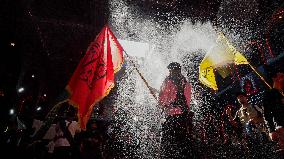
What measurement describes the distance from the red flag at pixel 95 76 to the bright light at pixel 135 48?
6.54m

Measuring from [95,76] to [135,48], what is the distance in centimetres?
811

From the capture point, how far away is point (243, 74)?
51.8 ft

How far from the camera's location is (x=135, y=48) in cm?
1490

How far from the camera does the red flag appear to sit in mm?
6699

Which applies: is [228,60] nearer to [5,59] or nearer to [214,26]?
[214,26]

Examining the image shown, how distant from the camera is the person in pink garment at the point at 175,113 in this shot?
7.46 meters

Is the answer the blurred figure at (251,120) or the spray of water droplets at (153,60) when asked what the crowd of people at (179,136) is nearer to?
the blurred figure at (251,120)

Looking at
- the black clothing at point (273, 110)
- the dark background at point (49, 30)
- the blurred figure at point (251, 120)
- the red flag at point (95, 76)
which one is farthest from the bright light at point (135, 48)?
the black clothing at point (273, 110)

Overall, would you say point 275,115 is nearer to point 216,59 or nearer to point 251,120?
point 216,59

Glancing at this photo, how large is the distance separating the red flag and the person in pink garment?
65.8 inches

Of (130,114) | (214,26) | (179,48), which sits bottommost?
(130,114)

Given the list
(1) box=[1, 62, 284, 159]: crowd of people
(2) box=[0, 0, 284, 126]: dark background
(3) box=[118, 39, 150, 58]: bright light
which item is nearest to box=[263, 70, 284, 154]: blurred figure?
(1) box=[1, 62, 284, 159]: crowd of people

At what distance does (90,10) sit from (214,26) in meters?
7.30

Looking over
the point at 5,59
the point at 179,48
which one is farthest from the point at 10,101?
the point at 179,48
